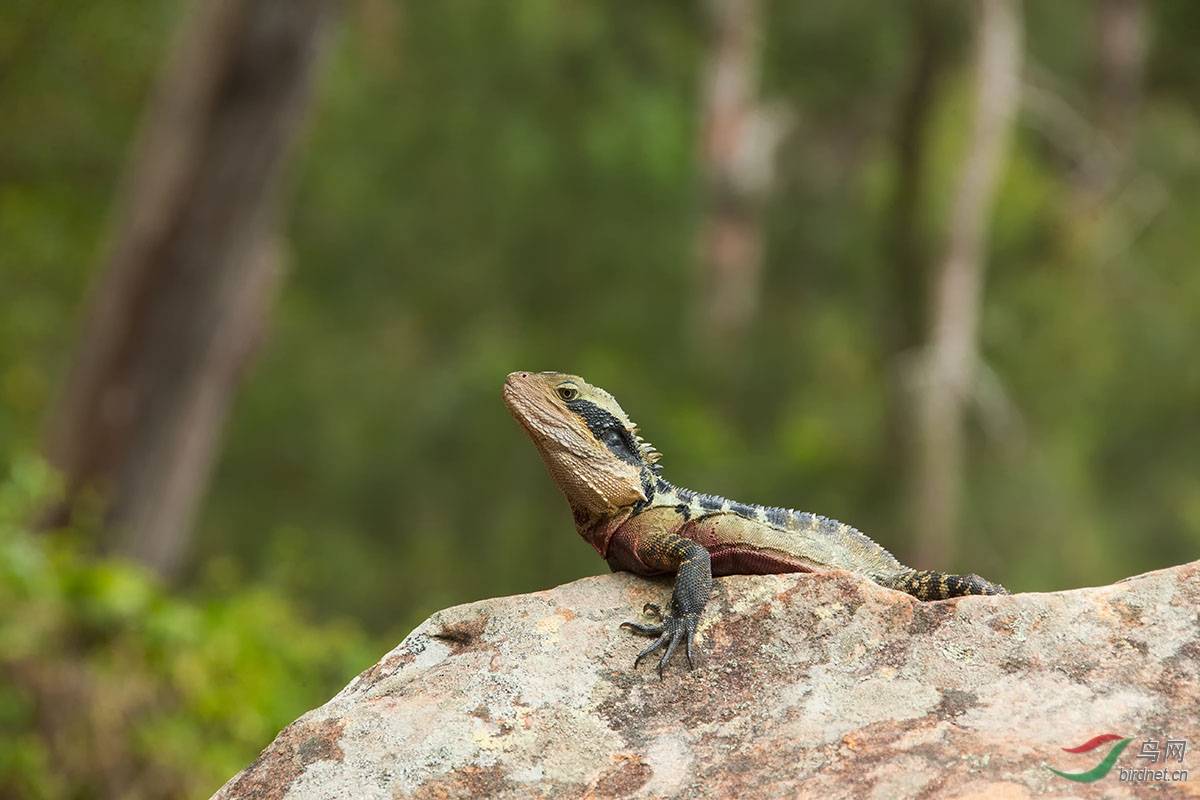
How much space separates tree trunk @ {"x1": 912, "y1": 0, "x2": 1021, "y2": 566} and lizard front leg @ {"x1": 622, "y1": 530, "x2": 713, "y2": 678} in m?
8.57

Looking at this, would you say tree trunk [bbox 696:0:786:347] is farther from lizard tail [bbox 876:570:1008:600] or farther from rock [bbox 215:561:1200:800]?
rock [bbox 215:561:1200:800]

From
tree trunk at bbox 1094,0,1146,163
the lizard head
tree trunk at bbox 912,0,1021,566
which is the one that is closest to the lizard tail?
the lizard head

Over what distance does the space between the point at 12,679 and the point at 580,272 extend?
1137 centimetres

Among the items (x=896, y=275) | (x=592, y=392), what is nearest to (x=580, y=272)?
(x=896, y=275)

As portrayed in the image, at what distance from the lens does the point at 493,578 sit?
1548cm

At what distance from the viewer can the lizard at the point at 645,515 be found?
443 centimetres

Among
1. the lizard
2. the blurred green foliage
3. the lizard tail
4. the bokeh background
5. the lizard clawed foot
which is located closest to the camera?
the lizard clawed foot

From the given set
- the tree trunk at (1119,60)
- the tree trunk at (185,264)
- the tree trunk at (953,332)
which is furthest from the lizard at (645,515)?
the tree trunk at (1119,60)

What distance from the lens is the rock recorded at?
133 inches

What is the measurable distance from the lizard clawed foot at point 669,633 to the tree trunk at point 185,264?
629cm

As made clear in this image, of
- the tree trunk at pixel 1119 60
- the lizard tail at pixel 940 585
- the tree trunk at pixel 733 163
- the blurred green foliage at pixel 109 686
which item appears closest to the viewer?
the lizard tail at pixel 940 585

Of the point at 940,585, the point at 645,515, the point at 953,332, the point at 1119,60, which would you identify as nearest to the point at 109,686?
the point at 645,515

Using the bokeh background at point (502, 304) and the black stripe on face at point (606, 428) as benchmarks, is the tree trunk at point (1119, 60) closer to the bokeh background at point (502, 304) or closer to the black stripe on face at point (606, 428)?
the bokeh background at point (502, 304)

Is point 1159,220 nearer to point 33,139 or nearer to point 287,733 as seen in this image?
point 33,139
